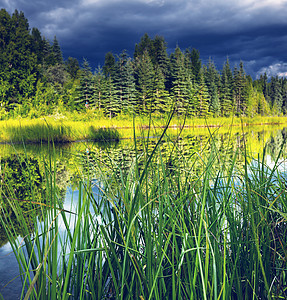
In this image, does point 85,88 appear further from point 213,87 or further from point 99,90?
point 213,87

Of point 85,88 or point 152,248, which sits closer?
point 152,248

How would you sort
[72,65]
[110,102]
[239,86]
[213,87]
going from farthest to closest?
[72,65]
[239,86]
[213,87]
[110,102]

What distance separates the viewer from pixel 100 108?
101 ft

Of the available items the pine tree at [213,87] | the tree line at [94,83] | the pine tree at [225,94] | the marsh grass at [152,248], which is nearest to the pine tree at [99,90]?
the tree line at [94,83]

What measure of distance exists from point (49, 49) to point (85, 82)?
17.5 metres

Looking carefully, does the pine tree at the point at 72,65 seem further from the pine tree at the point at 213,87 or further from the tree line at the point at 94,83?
the pine tree at the point at 213,87

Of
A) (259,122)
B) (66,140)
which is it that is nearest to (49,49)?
(259,122)

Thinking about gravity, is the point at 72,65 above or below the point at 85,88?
above

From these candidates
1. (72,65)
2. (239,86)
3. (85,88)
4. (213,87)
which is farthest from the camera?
(72,65)

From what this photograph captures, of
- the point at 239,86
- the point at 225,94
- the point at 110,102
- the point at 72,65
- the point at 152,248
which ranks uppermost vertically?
the point at 72,65

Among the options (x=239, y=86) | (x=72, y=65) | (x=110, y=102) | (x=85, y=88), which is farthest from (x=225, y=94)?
(x=72, y=65)

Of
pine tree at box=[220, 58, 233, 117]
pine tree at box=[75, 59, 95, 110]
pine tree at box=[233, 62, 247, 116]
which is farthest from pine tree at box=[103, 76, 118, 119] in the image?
pine tree at box=[233, 62, 247, 116]

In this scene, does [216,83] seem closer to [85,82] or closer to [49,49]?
[85,82]

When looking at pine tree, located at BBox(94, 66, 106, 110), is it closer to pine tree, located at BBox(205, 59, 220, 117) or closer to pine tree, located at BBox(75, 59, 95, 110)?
pine tree, located at BBox(75, 59, 95, 110)
